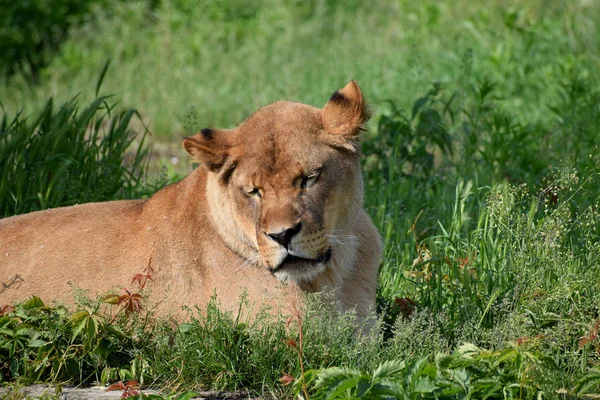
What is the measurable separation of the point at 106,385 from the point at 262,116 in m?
1.41

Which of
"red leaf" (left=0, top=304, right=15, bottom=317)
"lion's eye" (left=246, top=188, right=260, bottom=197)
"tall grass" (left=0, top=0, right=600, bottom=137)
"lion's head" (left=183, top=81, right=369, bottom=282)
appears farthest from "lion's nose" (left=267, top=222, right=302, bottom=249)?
"tall grass" (left=0, top=0, right=600, bottom=137)

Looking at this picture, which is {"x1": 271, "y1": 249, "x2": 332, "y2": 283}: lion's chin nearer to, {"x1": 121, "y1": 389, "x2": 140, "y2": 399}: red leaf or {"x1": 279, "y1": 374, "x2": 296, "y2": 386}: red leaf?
{"x1": 279, "y1": 374, "x2": 296, "y2": 386}: red leaf

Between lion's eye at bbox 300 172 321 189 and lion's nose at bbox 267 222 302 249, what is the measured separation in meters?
0.22

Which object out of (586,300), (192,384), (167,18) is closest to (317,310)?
(192,384)

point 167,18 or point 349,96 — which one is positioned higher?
point 167,18

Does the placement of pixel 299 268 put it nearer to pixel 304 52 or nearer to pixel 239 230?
pixel 239 230

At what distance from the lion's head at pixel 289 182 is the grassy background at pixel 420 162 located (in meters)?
0.32

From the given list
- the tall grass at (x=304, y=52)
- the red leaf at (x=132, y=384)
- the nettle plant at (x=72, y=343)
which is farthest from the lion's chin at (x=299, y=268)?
the tall grass at (x=304, y=52)

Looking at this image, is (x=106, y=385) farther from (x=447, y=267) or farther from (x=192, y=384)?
(x=447, y=267)

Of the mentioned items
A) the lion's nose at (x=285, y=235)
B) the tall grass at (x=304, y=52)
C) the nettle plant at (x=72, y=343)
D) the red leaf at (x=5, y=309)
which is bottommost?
the nettle plant at (x=72, y=343)

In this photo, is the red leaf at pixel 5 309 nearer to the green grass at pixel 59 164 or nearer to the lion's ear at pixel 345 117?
the green grass at pixel 59 164

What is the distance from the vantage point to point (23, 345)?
4.32m

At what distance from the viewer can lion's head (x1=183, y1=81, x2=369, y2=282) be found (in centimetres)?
420

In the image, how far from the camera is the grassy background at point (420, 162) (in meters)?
4.20
